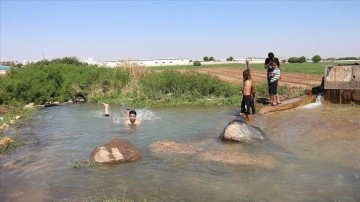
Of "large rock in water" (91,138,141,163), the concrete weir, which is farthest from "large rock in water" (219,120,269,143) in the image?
the concrete weir

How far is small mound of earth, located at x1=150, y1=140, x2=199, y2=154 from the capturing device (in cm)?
996

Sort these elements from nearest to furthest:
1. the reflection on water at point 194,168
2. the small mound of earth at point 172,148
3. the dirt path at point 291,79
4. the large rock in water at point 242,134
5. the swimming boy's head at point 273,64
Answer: the reflection on water at point 194,168 → the small mound of earth at point 172,148 → the large rock in water at point 242,134 → the swimming boy's head at point 273,64 → the dirt path at point 291,79

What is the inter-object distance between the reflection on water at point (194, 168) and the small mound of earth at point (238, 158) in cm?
25

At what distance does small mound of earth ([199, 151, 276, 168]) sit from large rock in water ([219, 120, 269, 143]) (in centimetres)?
134

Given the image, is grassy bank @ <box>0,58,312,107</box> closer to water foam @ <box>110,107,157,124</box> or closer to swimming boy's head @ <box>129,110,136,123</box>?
water foam @ <box>110,107,157,124</box>

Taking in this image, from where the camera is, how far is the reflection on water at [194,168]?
6.98 meters

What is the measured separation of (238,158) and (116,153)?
9.02 ft

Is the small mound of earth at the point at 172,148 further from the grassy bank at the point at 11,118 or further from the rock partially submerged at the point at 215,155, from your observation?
the grassy bank at the point at 11,118

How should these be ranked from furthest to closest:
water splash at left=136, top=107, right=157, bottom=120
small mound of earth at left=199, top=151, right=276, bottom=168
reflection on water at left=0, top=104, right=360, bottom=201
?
water splash at left=136, top=107, right=157, bottom=120, small mound of earth at left=199, top=151, right=276, bottom=168, reflection on water at left=0, top=104, right=360, bottom=201

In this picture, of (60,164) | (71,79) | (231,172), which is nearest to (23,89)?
(71,79)

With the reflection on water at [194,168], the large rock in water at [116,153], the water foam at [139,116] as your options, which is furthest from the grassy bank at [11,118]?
the water foam at [139,116]

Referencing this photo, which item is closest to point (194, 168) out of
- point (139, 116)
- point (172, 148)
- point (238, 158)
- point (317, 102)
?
point (238, 158)

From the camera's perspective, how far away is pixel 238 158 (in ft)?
29.9

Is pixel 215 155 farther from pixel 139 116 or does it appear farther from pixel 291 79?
pixel 291 79
